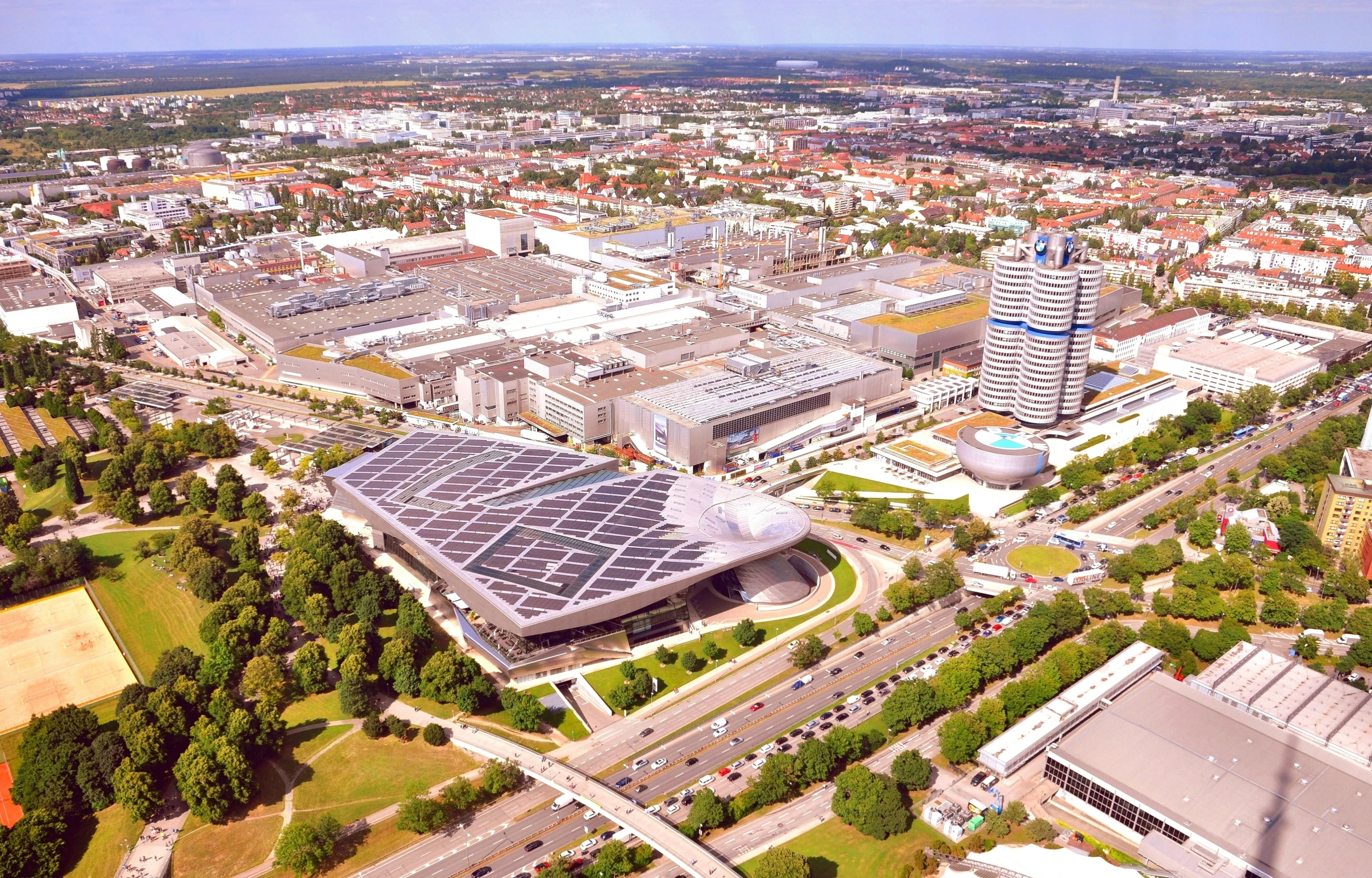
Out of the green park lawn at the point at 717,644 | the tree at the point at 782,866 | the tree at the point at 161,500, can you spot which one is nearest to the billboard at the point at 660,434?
the green park lawn at the point at 717,644

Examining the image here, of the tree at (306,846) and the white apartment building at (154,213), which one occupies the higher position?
the white apartment building at (154,213)

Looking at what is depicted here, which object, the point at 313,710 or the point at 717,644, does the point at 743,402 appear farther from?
the point at 313,710

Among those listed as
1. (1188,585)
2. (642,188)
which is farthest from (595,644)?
(642,188)

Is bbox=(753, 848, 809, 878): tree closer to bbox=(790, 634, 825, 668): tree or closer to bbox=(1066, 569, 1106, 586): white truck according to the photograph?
bbox=(790, 634, 825, 668): tree

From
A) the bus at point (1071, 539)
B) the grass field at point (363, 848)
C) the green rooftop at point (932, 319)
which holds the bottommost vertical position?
the grass field at point (363, 848)

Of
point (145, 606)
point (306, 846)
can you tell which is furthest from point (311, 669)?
point (145, 606)

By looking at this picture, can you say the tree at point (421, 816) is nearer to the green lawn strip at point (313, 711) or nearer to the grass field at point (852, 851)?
the green lawn strip at point (313, 711)

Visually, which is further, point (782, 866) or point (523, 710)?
point (523, 710)
